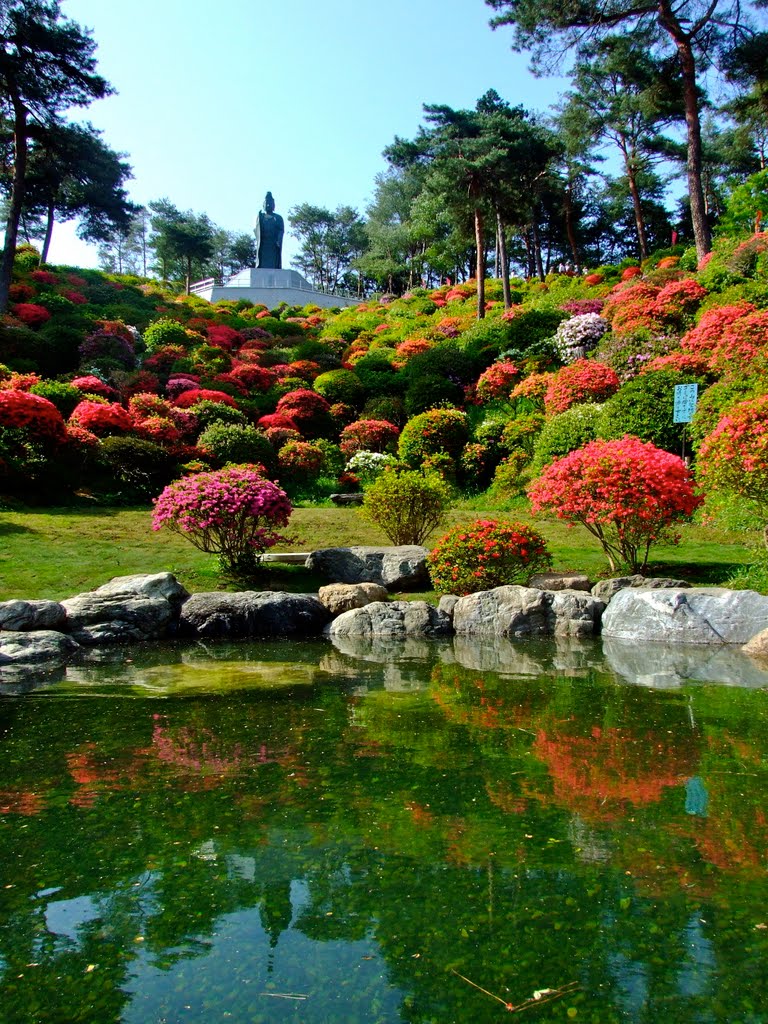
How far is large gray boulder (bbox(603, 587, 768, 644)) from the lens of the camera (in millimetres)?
7875

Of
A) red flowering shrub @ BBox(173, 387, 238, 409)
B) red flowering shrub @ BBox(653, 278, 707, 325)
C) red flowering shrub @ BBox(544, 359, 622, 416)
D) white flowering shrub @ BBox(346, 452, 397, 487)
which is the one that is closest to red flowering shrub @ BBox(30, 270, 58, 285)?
red flowering shrub @ BBox(173, 387, 238, 409)

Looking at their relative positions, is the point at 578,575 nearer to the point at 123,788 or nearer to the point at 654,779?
the point at 654,779

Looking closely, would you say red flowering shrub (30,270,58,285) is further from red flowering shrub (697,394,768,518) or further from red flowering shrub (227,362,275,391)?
red flowering shrub (697,394,768,518)

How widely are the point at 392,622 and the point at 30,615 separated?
4.17m

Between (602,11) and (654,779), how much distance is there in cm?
2583

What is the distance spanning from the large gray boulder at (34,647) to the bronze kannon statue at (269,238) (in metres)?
46.4

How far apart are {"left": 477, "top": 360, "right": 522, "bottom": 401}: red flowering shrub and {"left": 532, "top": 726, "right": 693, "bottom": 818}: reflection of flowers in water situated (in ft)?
54.9

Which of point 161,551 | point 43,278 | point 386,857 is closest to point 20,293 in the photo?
point 43,278

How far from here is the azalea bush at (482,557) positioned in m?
9.53

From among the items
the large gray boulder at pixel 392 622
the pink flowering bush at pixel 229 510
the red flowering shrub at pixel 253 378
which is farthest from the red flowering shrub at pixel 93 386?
the large gray boulder at pixel 392 622

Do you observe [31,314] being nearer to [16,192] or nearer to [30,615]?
[16,192]

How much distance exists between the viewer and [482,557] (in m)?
9.52

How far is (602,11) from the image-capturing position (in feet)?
74.3

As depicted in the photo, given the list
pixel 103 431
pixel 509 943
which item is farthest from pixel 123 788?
pixel 103 431
